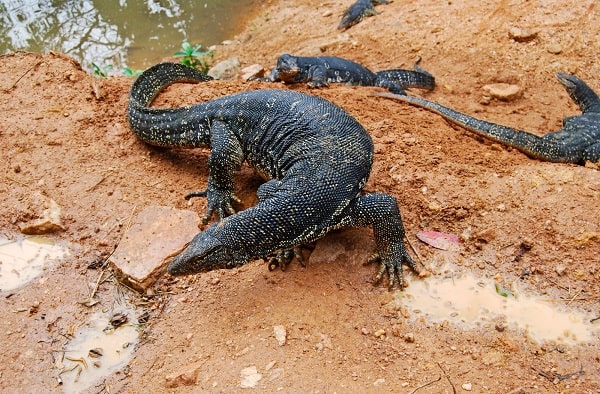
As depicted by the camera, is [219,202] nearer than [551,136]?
Yes

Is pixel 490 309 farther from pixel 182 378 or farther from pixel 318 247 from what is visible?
pixel 182 378

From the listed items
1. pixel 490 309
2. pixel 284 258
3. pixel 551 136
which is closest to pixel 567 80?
pixel 551 136

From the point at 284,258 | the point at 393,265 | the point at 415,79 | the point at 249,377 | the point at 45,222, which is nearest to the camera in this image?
the point at 249,377

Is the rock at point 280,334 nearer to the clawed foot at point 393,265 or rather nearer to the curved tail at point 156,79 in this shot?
the clawed foot at point 393,265

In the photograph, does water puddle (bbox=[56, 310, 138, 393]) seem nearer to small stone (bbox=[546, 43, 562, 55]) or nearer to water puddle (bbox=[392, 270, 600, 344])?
water puddle (bbox=[392, 270, 600, 344])

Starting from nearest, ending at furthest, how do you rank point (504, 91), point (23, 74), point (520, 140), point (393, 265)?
point (393, 265) < point (520, 140) < point (23, 74) < point (504, 91)

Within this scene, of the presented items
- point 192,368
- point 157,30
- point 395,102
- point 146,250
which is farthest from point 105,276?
point 157,30

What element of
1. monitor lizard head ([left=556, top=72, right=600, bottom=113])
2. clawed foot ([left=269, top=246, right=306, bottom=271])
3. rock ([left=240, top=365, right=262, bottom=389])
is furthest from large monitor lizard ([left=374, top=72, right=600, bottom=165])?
rock ([left=240, top=365, right=262, bottom=389])

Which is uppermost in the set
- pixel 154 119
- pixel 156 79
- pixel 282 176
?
pixel 156 79
